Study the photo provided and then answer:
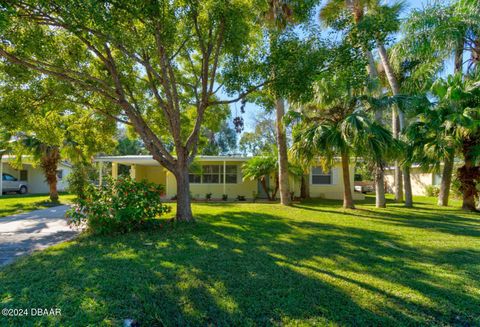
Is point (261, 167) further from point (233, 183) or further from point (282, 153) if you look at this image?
point (233, 183)

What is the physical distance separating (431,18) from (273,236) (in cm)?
970

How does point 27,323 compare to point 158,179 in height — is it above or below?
below

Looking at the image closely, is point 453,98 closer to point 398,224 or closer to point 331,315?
point 398,224

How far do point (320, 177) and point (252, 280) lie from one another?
14.4m

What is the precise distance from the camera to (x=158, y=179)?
20703 mm

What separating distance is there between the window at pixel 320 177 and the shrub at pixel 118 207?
12478 mm

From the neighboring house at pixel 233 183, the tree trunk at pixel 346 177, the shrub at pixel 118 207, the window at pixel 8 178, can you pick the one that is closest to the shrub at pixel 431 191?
the neighboring house at pixel 233 183

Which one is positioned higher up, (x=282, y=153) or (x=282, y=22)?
(x=282, y=22)

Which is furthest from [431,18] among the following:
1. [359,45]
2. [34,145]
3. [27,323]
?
[34,145]

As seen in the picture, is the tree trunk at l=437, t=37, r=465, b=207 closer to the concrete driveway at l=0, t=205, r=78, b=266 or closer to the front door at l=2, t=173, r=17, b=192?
the concrete driveway at l=0, t=205, r=78, b=266

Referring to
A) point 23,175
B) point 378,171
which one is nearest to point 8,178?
point 23,175

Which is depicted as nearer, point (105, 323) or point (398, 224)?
point (105, 323)

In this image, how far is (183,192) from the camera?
24.6 ft

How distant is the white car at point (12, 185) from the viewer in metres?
20.0
